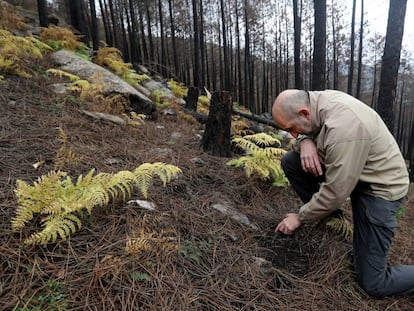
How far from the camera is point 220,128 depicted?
4430mm

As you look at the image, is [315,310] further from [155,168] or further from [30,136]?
[30,136]

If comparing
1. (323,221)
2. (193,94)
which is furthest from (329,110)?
(193,94)

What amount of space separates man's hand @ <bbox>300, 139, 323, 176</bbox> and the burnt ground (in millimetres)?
624

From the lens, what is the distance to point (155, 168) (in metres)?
2.59

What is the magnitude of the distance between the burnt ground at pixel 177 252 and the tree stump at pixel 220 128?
0.59 meters

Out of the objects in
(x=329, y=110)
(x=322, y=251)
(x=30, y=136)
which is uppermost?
(x=329, y=110)

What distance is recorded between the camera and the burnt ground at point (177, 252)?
5.75ft

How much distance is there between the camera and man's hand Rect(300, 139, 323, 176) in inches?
96.4

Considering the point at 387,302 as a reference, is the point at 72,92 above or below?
above

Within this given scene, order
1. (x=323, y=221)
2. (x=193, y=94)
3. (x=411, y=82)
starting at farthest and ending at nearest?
(x=411, y=82), (x=193, y=94), (x=323, y=221)

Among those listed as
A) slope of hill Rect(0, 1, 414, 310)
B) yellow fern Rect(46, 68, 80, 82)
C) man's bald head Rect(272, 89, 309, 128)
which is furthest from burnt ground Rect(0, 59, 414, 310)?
yellow fern Rect(46, 68, 80, 82)

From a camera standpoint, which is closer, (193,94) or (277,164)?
(277,164)

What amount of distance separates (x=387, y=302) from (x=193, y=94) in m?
6.92

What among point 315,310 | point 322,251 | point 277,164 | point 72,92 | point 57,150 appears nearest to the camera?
point 315,310
